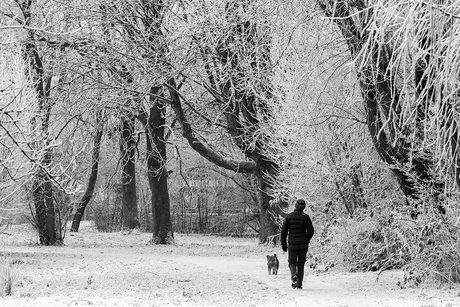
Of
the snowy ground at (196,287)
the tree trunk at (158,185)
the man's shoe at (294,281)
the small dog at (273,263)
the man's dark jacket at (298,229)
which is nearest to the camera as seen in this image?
the snowy ground at (196,287)

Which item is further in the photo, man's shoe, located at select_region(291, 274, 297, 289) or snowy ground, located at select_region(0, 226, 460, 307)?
man's shoe, located at select_region(291, 274, 297, 289)

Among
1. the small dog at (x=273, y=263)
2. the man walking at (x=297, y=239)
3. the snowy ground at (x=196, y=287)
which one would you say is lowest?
the snowy ground at (x=196, y=287)

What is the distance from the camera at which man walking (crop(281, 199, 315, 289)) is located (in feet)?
39.9

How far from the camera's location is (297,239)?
12.2 meters

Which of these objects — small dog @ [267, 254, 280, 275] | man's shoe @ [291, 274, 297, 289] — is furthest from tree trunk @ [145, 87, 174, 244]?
man's shoe @ [291, 274, 297, 289]

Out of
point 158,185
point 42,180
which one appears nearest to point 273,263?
point 42,180

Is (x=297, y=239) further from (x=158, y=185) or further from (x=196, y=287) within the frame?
(x=158, y=185)

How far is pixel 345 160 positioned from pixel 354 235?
191 cm

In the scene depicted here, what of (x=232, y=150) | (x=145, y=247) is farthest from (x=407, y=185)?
(x=232, y=150)

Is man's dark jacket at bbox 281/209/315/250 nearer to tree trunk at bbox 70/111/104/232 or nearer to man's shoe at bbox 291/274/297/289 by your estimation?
man's shoe at bbox 291/274/297/289

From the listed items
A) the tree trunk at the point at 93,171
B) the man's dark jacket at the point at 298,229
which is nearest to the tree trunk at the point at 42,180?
the tree trunk at the point at 93,171

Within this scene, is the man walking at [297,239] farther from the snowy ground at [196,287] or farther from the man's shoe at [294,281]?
the snowy ground at [196,287]

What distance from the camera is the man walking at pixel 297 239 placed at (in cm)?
1215

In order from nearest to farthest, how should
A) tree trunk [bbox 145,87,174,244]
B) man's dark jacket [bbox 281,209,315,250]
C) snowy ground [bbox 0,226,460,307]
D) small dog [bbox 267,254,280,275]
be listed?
snowy ground [bbox 0,226,460,307] < man's dark jacket [bbox 281,209,315,250] < small dog [bbox 267,254,280,275] < tree trunk [bbox 145,87,174,244]
